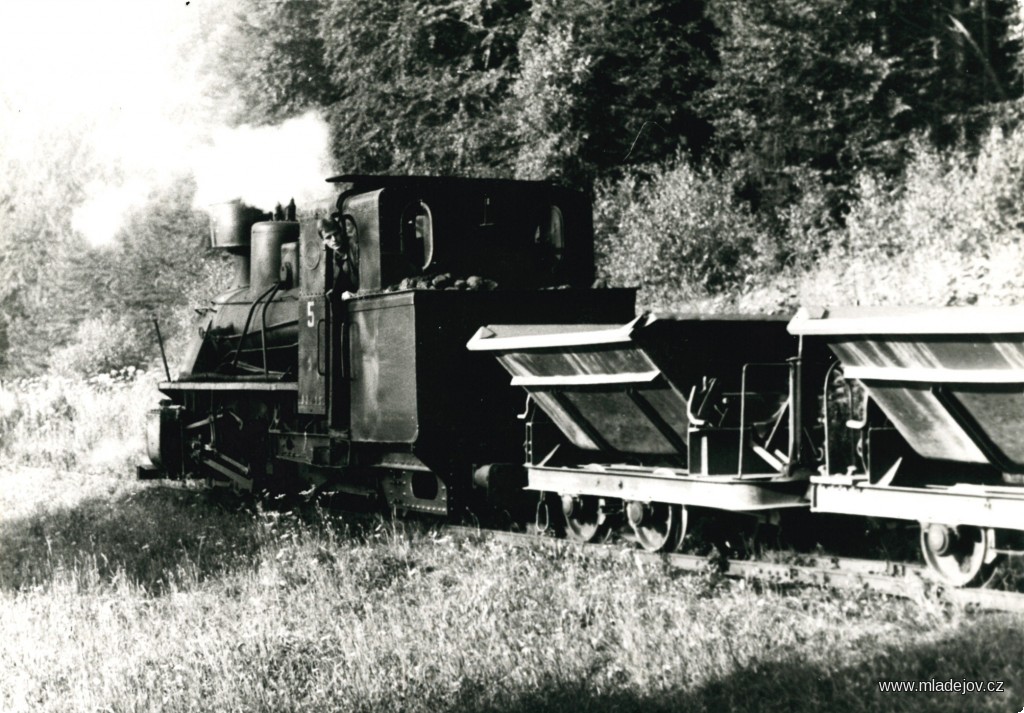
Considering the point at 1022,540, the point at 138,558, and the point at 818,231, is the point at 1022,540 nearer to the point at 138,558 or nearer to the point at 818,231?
the point at 138,558

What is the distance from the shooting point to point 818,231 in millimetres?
19344

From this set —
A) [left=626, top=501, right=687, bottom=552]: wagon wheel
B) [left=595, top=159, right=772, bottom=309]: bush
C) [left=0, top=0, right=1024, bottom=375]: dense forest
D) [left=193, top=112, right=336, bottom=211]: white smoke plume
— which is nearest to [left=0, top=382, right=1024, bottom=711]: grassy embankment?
[left=626, top=501, right=687, bottom=552]: wagon wheel

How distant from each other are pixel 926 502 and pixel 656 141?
62.3ft

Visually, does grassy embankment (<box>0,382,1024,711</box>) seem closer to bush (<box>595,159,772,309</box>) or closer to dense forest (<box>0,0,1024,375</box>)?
dense forest (<box>0,0,1024,375</box>)

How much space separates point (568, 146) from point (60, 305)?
672 inches

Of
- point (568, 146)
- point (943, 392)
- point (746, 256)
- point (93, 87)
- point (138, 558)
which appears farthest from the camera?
point (568, 146)

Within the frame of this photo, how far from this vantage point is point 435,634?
6.08m

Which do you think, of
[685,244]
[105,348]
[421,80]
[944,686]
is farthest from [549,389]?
[105,348]

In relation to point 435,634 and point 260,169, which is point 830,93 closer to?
point 260,169

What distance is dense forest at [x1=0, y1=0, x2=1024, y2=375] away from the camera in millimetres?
16516

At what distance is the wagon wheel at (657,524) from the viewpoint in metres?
7.67

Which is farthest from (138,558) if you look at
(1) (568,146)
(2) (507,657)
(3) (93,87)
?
(1) (568,146)

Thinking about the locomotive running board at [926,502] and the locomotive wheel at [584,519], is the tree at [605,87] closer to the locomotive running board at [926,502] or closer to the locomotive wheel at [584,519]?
the locomotive wheel at [584,519]

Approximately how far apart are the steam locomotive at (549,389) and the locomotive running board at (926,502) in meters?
0.01
